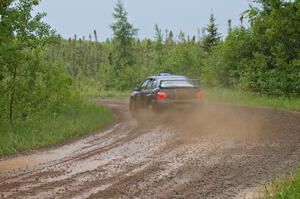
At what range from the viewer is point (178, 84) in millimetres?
17359

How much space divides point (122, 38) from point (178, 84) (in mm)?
36301

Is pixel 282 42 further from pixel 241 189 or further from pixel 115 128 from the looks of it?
pixel 241 189

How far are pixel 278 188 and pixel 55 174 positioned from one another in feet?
12.2

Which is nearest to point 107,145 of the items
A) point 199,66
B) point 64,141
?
point 64,141

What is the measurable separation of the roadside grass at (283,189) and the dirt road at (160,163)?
11.7 inches

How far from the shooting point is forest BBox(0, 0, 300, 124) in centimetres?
1391

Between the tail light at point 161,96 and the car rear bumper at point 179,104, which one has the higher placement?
the tail light at point 161,96

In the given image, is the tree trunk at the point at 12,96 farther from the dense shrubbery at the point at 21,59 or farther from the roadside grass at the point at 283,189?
the roadside grass at the point at 283,189

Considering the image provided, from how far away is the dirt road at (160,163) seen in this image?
22.2 feet

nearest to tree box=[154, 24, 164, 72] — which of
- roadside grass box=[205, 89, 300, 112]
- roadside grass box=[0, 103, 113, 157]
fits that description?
roadside grass box=[205, 89, 300, 112]

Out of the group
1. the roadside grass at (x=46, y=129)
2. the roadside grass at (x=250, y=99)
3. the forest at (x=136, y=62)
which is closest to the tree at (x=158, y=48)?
the forest at (x=136, y=62)

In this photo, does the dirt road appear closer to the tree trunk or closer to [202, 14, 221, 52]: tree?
the tree trunk

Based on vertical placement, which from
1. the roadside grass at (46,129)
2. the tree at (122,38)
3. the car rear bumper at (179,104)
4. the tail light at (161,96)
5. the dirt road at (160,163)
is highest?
the tree at (122,38)

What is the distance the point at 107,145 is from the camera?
11.1 meters
